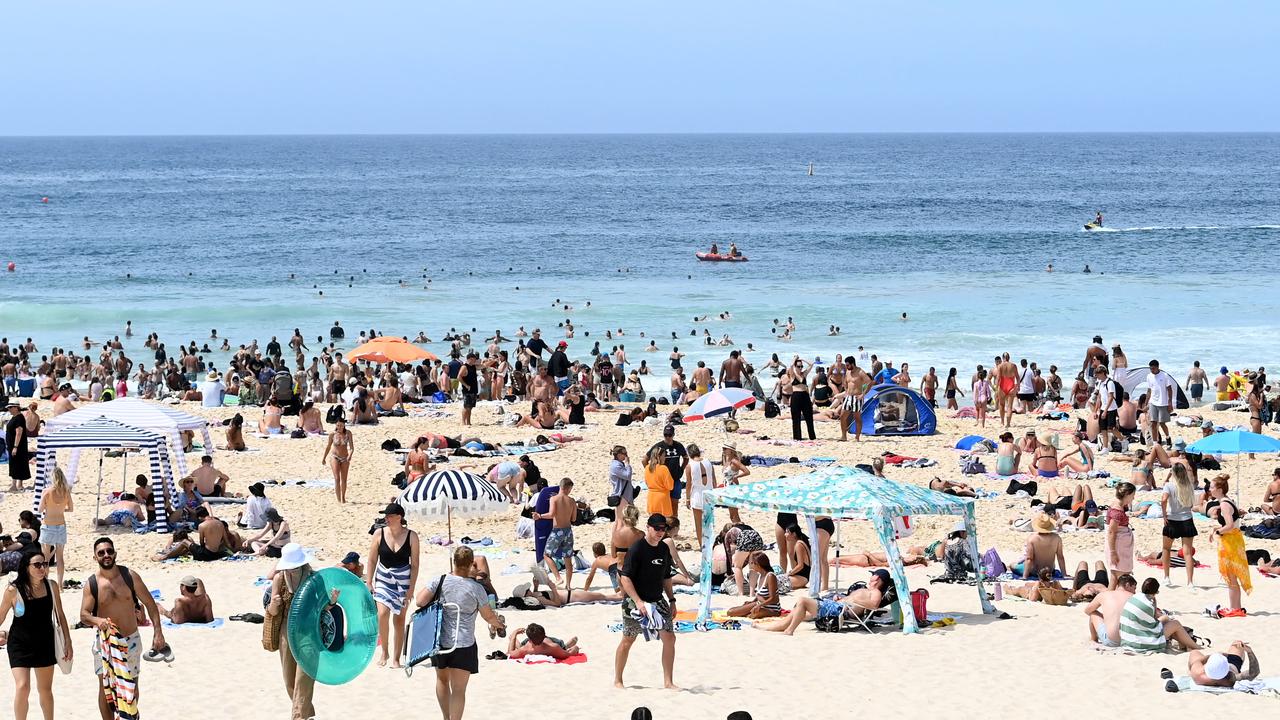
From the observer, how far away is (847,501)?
34.2 feet

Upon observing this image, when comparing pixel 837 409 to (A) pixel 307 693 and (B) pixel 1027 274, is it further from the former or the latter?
(B) pixel 1027 274

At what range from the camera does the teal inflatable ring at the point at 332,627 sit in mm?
7250

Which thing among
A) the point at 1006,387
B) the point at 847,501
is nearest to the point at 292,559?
the point at 847,501

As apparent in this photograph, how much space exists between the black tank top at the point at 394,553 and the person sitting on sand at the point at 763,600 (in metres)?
3.08

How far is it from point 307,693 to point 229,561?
19.4ft

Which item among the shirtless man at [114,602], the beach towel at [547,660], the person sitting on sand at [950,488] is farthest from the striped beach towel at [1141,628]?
the shirtless man at [114,602]

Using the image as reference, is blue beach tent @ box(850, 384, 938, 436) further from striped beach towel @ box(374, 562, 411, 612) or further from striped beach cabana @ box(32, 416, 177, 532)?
striped beach towel @ box(374, 562, 411, 612)

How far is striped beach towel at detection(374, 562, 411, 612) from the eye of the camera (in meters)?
9.06

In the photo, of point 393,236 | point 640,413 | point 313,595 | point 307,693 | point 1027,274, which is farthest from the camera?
point 393,236

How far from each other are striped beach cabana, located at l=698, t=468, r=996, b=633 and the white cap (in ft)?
7.10

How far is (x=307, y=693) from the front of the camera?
25.9 feet

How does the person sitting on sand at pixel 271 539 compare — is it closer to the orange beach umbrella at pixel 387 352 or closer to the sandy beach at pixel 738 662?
the sandy beach at pixel 738 662

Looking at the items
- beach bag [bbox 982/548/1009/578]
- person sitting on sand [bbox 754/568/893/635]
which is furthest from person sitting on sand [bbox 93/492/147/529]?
beach bag [bbox 982/548/1009/578]

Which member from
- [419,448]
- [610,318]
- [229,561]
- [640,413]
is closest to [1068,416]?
[640,413]
